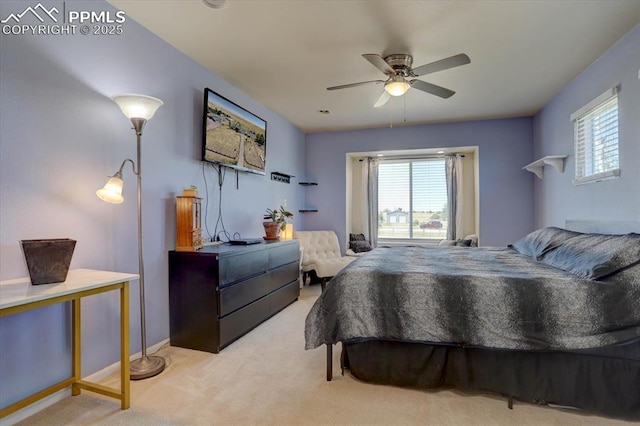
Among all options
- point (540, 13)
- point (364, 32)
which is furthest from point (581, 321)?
point (364, 32)

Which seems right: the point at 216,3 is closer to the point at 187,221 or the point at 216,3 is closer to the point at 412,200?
the point at 187,221

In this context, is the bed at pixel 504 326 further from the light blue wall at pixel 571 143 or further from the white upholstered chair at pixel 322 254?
the white upholstered chair at pixel 322 254

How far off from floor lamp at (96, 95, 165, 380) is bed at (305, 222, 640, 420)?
47.6 inches

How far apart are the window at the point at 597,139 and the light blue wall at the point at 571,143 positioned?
83mm

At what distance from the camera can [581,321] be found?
5.91 feet

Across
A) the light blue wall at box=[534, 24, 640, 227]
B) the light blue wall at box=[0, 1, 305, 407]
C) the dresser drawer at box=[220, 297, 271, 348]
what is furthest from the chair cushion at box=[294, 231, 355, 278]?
the light blue wall at box=[534, 24, 640, 227]

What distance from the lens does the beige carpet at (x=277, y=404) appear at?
180cm

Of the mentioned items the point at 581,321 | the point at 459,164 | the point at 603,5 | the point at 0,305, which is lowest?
the point at 581,321

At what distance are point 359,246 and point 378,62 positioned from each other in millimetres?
3579

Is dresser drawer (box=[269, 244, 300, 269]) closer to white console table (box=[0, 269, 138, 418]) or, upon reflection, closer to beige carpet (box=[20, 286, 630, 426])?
beige carpet (box=[20, 286, 630, 426])

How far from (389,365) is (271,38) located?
2.70m

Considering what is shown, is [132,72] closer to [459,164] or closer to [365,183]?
[365,183]

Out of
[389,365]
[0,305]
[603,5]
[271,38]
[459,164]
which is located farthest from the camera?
[459,164]

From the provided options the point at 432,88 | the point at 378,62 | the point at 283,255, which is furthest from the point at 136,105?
the point at 432,88
